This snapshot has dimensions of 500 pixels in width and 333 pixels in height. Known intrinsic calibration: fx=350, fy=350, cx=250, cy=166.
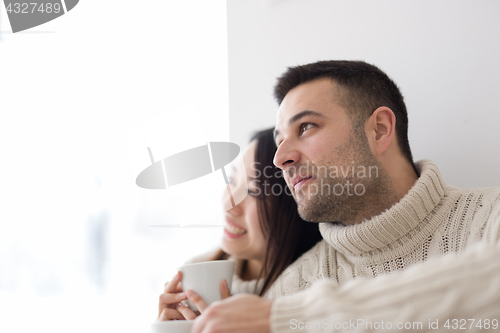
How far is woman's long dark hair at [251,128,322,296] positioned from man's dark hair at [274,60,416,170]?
0.25 metres

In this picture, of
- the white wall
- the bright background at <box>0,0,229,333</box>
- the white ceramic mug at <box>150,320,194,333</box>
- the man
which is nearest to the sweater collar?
the man

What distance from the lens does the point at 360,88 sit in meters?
0.89

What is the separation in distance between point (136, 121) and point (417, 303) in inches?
39.7

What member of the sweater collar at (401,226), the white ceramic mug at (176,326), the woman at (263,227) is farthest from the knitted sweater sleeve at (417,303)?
the woman at (263,227)

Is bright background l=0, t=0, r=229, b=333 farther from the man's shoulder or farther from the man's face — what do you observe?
the man's shoulder

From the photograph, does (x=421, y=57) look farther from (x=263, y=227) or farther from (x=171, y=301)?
(x=171, y=301)

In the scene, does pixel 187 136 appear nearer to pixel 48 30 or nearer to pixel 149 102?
pixel 149 102

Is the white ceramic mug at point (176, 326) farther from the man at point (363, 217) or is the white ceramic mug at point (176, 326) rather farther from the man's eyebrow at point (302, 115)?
the man's eyebrow at point (302, 115)

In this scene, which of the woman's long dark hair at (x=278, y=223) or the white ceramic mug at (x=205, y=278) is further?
the woman's long dark hair at (x=278, y=223)

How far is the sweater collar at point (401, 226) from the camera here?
0.73 metres

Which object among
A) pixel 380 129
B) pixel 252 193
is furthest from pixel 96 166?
pixel 380 129

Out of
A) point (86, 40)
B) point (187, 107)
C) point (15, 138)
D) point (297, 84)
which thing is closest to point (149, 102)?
point (187, 107)

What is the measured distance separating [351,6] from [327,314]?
1.04 meters

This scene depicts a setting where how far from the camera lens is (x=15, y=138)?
106 cm
